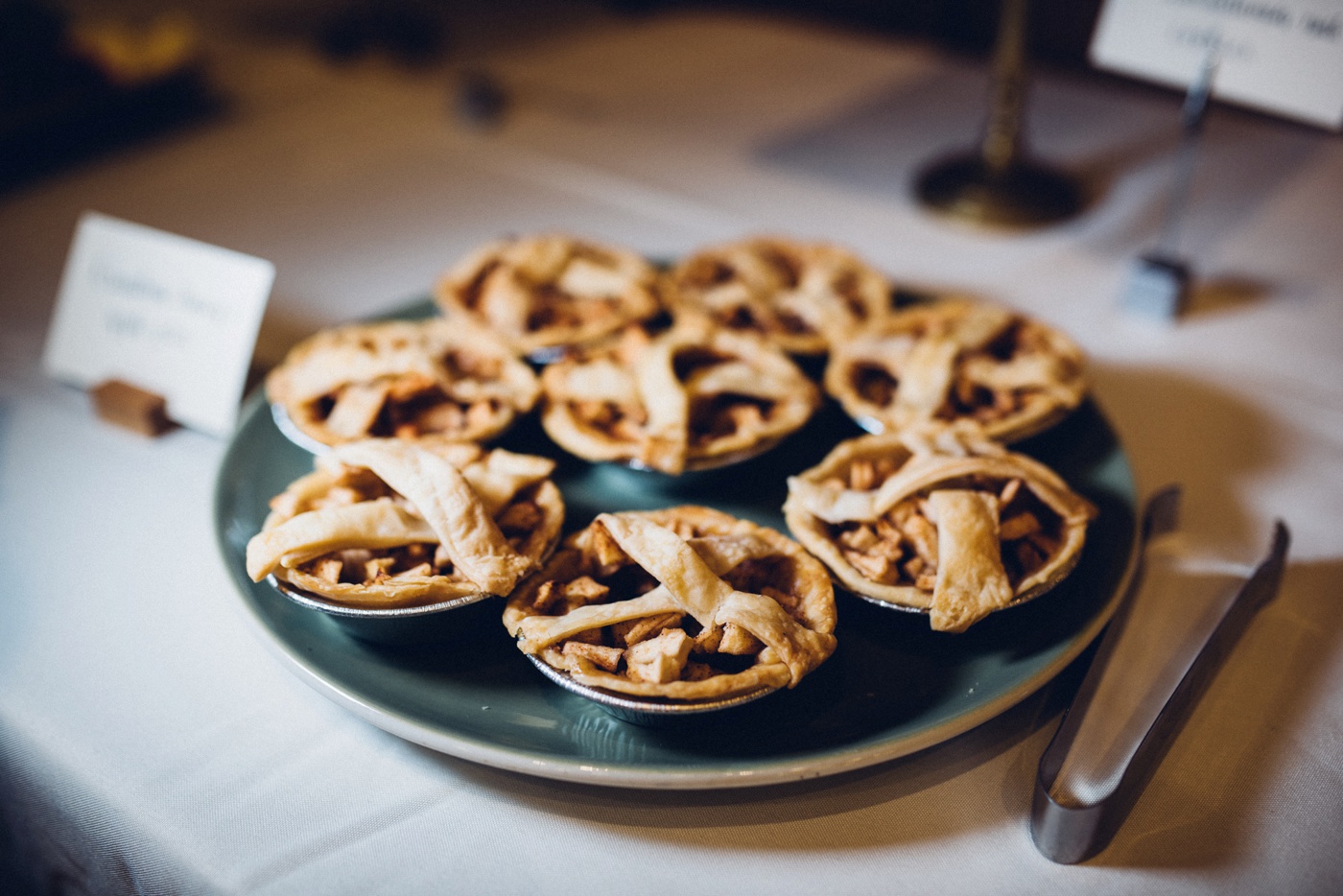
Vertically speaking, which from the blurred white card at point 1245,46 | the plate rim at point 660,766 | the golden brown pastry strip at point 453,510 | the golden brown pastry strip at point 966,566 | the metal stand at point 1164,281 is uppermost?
the blurred white card at point 1245,46

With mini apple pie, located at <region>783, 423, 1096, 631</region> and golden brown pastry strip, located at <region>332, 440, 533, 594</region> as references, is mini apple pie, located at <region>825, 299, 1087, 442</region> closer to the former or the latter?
mini apple pie, located at <region>783, 423, 1096, 631</region>

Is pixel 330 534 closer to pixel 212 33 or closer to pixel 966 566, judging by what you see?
pixel 966 566

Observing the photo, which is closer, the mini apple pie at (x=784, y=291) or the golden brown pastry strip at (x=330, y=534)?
the golden brown pastry strip at (x=330, y=534)

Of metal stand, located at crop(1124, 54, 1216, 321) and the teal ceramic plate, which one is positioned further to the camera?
metal stand, located at crop(1124, 54, 1216, 321)

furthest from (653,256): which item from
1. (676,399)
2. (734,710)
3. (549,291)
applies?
(734,710)

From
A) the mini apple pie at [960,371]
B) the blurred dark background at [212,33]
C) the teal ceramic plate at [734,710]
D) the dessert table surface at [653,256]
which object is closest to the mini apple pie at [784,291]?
the mini apple pie at [960,371]

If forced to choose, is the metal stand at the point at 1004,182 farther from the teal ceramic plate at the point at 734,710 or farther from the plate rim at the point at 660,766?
the plate rim at the point at 660,766

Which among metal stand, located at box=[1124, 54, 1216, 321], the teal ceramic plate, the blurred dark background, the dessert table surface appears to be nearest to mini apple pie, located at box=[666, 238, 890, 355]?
the dessert table surface
